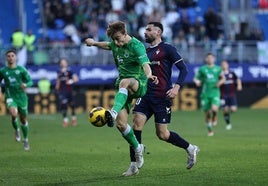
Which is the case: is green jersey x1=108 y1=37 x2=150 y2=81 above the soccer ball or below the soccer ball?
above

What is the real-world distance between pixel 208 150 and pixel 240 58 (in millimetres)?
20151

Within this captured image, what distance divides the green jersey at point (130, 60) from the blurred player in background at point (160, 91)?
28.9 inches

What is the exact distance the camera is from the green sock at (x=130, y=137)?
1335cm

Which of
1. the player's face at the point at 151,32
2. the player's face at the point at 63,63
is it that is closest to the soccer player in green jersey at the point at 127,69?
the player's face at the point at 151,32

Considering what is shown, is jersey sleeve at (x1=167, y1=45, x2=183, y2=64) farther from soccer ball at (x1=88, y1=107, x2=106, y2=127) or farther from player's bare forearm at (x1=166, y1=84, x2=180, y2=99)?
soccer ball at (x1=88, y1=107, x2=106, y2=127)

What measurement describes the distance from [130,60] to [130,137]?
1250 mm

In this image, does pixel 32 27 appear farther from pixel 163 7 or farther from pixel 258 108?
pixel 258 108

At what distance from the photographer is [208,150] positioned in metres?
18.8

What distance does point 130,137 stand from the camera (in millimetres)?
13438

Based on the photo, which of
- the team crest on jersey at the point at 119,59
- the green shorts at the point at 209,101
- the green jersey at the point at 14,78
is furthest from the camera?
the green shorts at the point at 209,101

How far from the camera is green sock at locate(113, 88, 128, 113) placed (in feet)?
42.2

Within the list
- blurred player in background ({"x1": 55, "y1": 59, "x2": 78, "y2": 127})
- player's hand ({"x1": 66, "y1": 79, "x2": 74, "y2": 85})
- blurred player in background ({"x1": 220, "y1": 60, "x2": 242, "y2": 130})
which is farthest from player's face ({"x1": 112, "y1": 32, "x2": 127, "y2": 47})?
player's hand ({"x1": 66, "y1": 79, "x2": 74, "y2": 85})

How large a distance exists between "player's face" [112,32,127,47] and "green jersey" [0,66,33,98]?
7521mm

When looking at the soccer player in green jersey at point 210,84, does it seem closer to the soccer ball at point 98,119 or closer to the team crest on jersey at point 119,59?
the team crest on jersey at point 119,59
